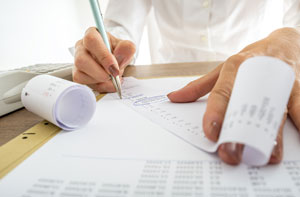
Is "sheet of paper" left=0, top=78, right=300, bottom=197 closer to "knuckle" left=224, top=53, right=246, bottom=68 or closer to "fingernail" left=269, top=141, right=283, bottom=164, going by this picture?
"fingernail" left=269, top=141, right=283, bottom=164

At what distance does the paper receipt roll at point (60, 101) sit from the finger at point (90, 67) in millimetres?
139

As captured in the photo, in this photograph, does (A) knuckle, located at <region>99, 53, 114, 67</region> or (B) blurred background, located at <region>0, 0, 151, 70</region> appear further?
(B) blurred background, located at <region>0, 0, 151, 70</region>

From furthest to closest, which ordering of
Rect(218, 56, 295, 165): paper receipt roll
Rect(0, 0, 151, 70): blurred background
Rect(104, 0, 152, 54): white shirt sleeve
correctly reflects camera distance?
1. Rect(0, 0, 151, 70): blurred background
2. Rect(104, 0, 152, 54): white shirt sleeve
3. Rect(218, 56, 295, 165): paper receipt roll

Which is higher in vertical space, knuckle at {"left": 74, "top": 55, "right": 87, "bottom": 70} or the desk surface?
knuckle at {"left": 74, "top": 55, "right": 87, "bottom": 70}

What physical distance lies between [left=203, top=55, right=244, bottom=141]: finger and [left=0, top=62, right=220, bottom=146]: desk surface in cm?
30

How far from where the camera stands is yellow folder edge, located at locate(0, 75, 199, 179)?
0.28 metres

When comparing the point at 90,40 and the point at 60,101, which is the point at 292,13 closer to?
the point at 90,40

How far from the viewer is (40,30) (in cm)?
173

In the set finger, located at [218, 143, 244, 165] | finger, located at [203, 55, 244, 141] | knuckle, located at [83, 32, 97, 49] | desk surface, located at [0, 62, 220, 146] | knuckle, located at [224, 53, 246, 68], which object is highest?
knuckle, located at [83, 32, 97, 49]

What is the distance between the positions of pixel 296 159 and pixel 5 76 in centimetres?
53

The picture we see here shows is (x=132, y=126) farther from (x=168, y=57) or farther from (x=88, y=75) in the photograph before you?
(x=168, y=57)

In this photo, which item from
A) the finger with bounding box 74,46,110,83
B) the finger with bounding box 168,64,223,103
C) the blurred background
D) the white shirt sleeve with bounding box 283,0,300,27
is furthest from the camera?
the blurred background

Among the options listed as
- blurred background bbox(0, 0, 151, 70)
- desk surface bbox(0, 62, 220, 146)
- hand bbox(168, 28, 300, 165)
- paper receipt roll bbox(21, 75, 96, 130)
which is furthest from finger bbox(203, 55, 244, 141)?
blurred background bbox(0, 0, 151, 70)

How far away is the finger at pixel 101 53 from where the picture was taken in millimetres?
487
